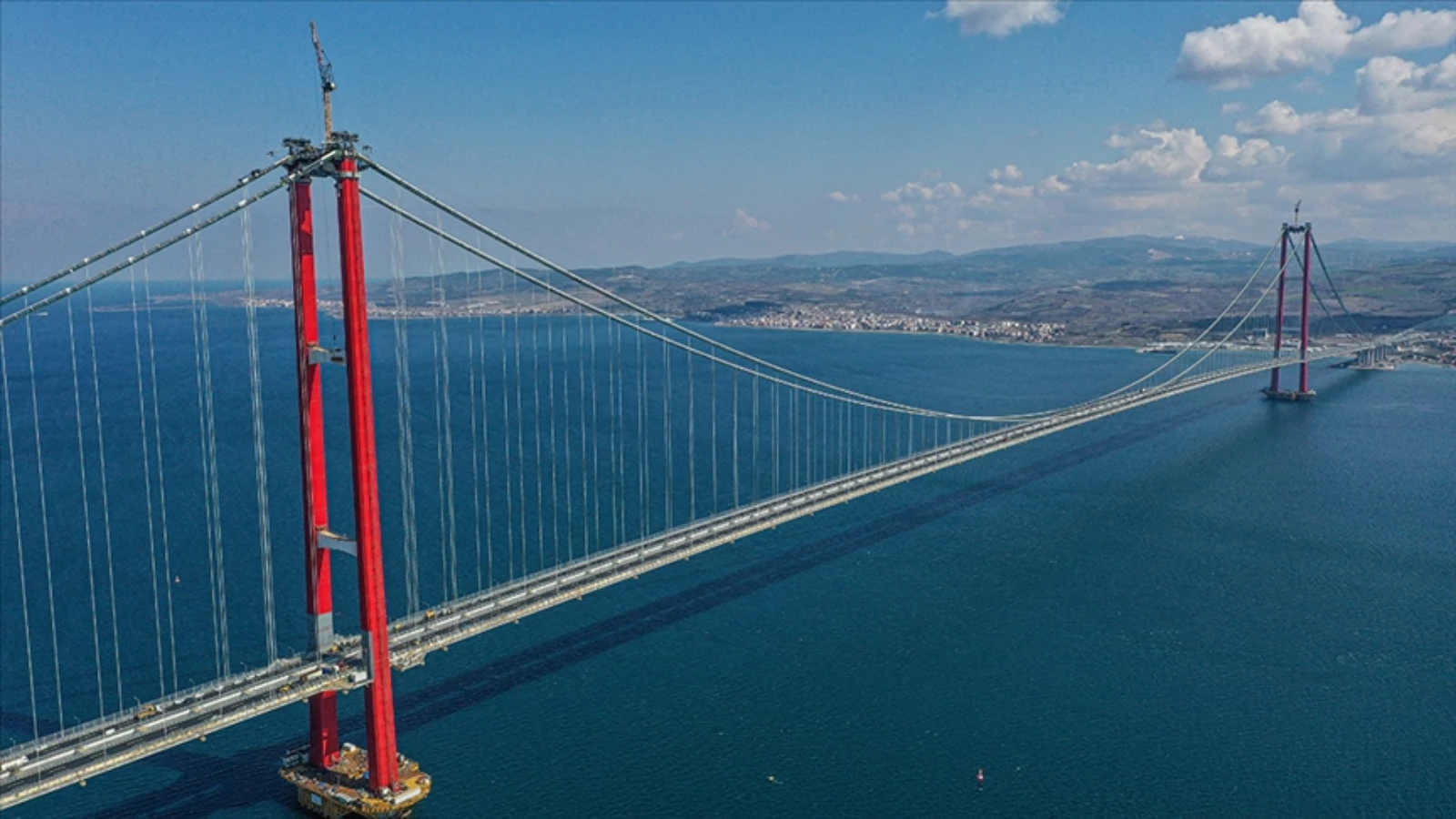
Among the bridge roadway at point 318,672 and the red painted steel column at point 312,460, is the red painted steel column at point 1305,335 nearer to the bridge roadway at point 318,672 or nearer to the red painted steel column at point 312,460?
the bridge roadway at point 318,672

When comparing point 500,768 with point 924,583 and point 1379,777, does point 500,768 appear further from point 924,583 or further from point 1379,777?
point 1379,777

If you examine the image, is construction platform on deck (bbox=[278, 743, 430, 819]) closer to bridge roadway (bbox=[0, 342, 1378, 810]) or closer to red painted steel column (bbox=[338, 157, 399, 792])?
red painted steel column (bbox=[338, 157, 399, 792])

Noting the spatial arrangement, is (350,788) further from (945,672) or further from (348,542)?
(945,672)

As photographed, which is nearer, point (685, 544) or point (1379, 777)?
point (1379, 777)

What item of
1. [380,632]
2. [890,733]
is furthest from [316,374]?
[890,733]

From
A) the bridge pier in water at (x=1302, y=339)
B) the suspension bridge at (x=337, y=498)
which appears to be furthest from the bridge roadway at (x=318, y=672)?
the bridge pier in water at (x=1302, y=339)
